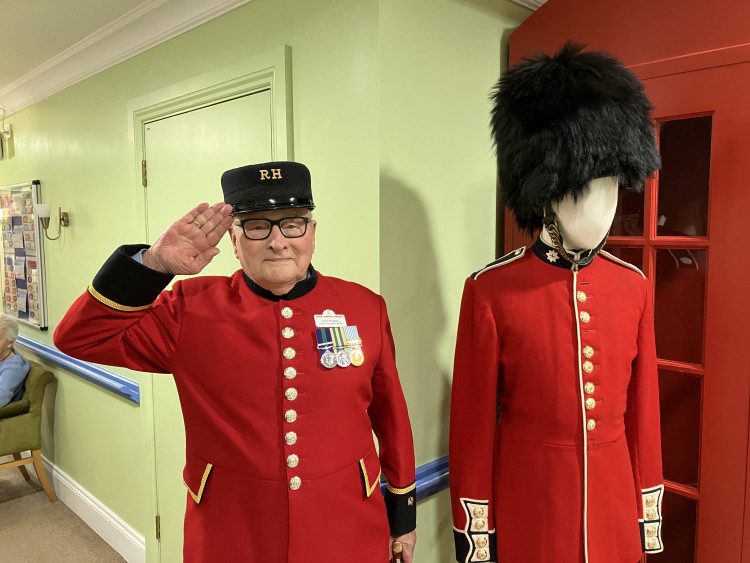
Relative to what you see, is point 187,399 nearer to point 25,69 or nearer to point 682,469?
point 682,469

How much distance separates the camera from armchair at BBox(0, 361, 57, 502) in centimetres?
323

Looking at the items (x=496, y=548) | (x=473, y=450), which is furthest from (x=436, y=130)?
(x=496, y=548)

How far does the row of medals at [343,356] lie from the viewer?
1135 millimetres

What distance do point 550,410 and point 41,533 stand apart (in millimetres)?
3049

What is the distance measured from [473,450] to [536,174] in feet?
2.12

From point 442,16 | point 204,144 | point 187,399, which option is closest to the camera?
point 187,399

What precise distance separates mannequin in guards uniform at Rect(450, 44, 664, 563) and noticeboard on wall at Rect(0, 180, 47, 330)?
307 centimetres

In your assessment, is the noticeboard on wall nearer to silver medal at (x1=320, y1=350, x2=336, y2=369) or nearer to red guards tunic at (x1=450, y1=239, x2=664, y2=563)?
silver medal at (x1=320, y1=350, x2=336, y2=369)

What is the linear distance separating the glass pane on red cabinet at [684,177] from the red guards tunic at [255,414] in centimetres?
99

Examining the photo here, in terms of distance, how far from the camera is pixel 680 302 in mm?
1589

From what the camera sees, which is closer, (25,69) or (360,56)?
(360,56)

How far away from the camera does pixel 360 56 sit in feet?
4.80

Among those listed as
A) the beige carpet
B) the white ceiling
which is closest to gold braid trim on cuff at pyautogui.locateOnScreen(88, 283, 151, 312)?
the white ceiling

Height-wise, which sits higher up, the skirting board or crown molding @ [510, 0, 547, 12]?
crown molding @ [510, 0, 547, 12]
